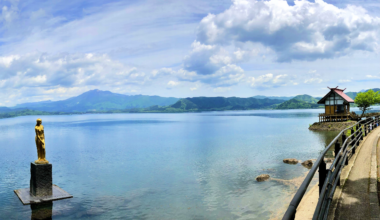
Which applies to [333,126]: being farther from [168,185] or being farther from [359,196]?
[359,196]

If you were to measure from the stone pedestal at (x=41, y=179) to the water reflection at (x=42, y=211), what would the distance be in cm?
92

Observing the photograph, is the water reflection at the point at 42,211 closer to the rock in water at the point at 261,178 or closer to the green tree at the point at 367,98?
the rock in water at the point at 261,178

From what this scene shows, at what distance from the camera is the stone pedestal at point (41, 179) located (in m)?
19.5

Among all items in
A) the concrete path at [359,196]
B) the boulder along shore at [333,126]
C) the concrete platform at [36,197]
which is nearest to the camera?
the concrete path at [359,196]

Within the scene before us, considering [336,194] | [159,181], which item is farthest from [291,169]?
[336,194]

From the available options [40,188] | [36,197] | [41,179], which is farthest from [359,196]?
[36,197]

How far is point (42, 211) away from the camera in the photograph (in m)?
18.1

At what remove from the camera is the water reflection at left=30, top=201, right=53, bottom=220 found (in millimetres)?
17234

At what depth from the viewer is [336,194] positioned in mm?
7820

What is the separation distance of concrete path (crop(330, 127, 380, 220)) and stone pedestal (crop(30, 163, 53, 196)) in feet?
63.9

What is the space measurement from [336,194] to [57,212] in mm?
17366

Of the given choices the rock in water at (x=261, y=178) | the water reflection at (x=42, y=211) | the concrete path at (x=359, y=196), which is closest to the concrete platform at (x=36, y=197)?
the water reflection at (x=42, y=211)

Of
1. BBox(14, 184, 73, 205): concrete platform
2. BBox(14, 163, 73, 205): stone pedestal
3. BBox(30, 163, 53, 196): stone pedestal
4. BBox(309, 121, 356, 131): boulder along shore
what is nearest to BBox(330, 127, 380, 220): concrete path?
BBox(14, 163, 73, 205): stone pedestal

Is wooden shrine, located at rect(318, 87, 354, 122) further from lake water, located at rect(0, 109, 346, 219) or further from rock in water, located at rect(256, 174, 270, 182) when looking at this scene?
rock in water, located at rect(256, 174, 270, 182)
